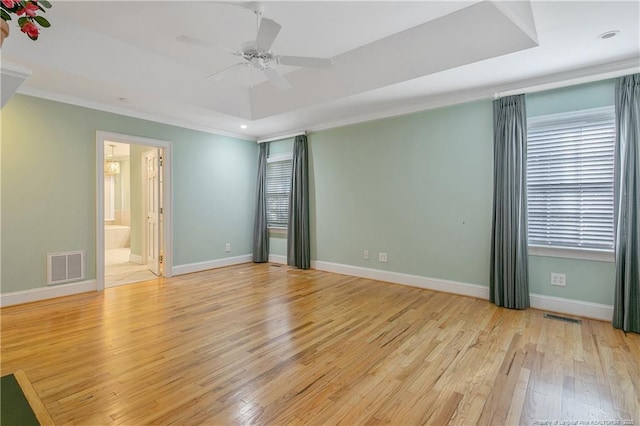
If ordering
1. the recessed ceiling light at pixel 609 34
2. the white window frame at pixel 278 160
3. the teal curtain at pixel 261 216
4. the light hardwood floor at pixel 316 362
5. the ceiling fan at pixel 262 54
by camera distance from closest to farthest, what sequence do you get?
the light hardwood floor at pixel 316 362 → the ceiling fan at pixel 262 54 → the recessed ceiling light at pixel 609 34 → the white window frame at pixel 278 160 → the teal curtain at pixel 261 216

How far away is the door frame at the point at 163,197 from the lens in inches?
170

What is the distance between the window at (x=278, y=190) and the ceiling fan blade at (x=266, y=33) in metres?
3.53

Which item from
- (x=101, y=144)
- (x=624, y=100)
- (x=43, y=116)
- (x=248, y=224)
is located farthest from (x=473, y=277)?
(x=43, y=116)

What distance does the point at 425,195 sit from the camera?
4.41 meters

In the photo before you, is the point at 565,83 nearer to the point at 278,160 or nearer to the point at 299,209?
the point at 299,209

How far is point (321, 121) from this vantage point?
5.32m

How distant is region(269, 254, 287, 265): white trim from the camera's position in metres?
6.20

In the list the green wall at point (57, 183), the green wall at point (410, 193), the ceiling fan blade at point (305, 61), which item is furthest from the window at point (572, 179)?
the green wall at point (57, 183)

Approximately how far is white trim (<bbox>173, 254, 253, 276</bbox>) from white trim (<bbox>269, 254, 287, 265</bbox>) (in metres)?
0.44

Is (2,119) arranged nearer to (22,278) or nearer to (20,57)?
(20,57)

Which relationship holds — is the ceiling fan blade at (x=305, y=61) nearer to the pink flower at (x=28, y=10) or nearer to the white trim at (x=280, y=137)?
the pink flower at (x=28, y=10)

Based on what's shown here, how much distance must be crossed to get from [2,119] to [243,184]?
3.48 m

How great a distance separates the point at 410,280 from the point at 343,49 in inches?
128

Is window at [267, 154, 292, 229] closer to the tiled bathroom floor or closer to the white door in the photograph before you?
the white door
